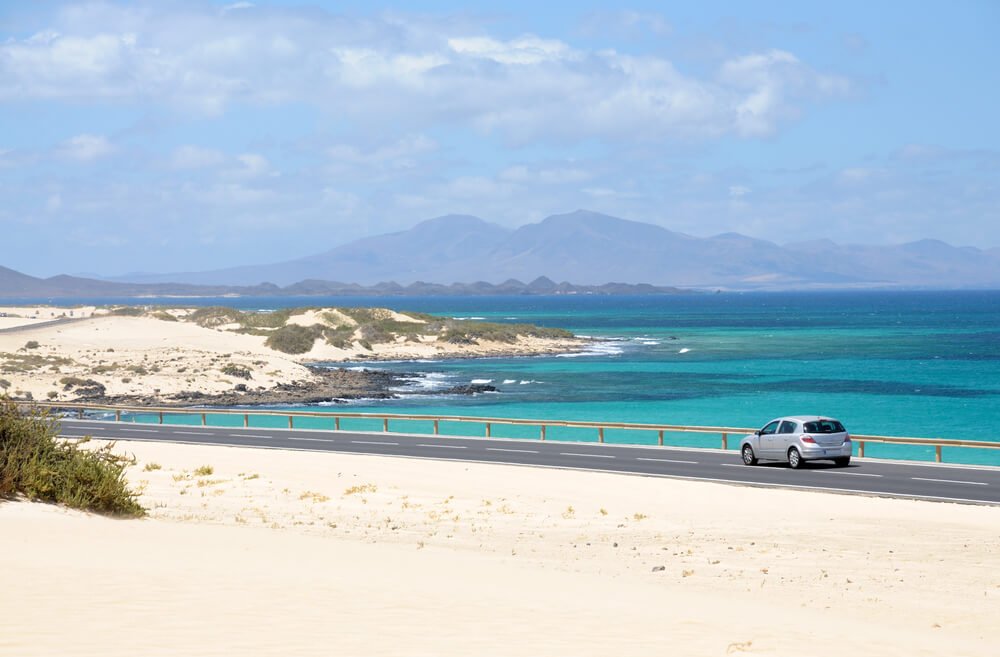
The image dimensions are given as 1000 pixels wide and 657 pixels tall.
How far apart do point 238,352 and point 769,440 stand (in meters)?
68.5

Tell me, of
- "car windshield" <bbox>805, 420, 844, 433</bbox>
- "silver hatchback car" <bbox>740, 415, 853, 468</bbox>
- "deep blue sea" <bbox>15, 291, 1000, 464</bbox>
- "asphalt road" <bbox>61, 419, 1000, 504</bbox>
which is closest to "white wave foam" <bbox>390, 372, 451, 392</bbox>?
"deep blue sea" <bbox>15, 291, 1000, 464</bbox>

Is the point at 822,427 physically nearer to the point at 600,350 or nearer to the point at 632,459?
the point at 632,459

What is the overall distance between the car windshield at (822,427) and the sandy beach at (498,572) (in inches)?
217

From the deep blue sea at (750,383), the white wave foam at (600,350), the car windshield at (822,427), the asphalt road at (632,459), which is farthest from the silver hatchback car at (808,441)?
the white wave foam at (600,350)

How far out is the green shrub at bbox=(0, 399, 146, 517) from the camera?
58.0ft

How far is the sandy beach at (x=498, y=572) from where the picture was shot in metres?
10.7

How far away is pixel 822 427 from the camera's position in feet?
103

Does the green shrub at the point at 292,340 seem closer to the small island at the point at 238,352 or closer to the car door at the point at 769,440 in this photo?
the small island at the point at 238,352

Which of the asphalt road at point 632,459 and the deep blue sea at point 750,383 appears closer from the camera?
the asphalt road at point 632,459

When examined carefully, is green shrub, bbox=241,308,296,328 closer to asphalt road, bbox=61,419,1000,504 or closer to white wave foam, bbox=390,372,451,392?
white wave foam, bbox=390,372,451,392

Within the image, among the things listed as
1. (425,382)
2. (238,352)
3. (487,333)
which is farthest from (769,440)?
(487,333)

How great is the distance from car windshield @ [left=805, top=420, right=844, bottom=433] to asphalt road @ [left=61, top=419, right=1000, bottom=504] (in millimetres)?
1105

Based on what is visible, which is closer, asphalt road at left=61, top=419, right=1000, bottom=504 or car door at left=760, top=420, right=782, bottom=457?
asphalt road at left=61, top=419, right=1000, bottom=504

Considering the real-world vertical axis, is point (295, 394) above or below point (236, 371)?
below
